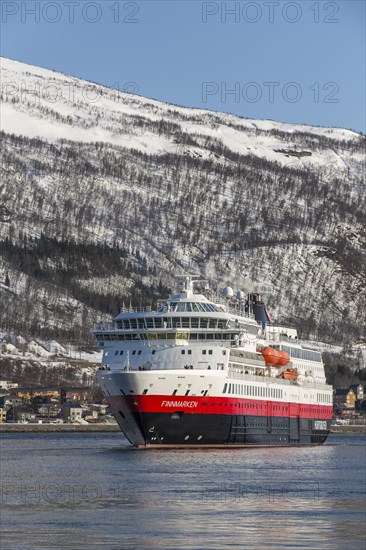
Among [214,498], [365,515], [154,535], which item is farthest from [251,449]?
[154,535]

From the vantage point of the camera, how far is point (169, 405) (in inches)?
4026

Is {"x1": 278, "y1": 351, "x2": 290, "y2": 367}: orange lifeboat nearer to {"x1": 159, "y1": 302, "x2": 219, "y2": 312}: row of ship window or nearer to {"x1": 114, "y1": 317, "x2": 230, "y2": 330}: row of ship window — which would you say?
{"x1": 159, "y1": 302, "x2": 219, "y2": 312}: row of ship window

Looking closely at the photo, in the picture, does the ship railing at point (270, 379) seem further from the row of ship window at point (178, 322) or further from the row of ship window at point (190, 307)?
the row of ship window at point (190, 307)

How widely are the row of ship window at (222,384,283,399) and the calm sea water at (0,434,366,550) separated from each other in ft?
45.2

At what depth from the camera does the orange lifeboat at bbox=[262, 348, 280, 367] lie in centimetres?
12125

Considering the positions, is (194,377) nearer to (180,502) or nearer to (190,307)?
(190,307)

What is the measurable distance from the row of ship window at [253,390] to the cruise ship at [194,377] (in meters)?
0.08

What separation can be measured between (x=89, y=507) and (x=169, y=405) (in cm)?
4565

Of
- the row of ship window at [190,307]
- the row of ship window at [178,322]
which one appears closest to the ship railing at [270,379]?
the row of ship window at [178,322]

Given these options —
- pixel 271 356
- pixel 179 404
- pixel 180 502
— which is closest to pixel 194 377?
pixel 179 404

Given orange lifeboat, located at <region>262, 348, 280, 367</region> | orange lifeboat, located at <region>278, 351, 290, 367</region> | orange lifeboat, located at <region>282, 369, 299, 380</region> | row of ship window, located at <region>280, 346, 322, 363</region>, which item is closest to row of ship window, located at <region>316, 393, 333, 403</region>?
row of ship window, located at <region>280, 346, 322, 363</region>

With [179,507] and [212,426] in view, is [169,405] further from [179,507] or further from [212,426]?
[179,507]

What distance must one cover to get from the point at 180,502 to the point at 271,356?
2487 inches

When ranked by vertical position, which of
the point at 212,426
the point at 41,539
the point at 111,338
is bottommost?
the point at 41,539
